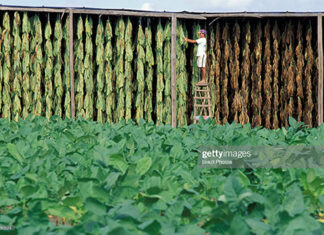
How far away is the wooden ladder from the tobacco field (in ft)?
23.3

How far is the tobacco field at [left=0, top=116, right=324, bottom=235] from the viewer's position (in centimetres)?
150

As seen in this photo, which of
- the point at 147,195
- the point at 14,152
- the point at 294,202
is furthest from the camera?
the point at 14,152

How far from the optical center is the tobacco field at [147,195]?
4.93 ft

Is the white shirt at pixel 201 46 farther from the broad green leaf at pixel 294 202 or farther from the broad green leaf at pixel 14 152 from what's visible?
the broad green leaf at pixel 294 202

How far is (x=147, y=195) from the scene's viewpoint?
182 cm

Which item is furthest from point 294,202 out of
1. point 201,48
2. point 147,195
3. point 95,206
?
point 201,48

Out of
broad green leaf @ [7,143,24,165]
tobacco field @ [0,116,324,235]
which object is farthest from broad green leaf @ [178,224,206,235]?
broad green leaf @ [7,143,24,165]

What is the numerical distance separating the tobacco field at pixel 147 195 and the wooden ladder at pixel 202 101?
709 centimetres

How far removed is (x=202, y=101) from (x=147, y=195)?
8803mm

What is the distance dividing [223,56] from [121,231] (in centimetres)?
938

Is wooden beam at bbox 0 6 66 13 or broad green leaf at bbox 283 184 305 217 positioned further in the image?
wooden beam at bbox 0 6 66 13

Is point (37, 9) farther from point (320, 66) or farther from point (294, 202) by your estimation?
point (294, 202)

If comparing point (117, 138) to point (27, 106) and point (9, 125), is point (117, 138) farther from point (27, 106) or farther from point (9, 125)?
point (27, 106)

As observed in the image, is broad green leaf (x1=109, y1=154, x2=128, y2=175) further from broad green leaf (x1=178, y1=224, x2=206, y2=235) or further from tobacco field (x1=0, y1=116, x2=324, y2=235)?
broad green leaf (x1=178, y1=224, x2=206, y2=235)
